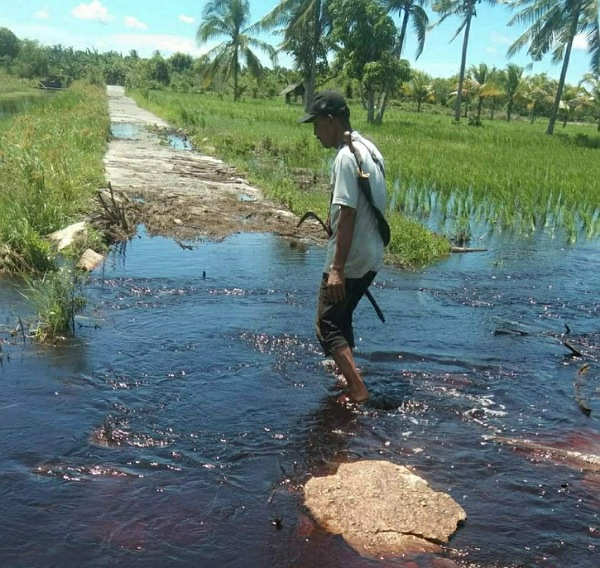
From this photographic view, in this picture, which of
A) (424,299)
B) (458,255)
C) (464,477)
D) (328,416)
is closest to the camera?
(464,477)

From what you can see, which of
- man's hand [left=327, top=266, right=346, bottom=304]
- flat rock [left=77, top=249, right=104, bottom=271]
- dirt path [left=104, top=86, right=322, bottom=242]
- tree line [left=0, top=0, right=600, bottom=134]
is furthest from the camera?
tree line [left=0, top=0, right=600, bottom=134]

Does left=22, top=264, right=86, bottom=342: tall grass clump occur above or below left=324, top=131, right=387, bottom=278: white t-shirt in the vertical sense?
below

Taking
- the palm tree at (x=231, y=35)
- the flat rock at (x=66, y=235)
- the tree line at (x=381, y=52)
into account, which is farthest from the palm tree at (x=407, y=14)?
the flat rock at (x=66, y=235)

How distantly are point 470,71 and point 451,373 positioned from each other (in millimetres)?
46016

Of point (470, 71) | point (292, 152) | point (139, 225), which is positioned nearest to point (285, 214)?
point (139, 225)

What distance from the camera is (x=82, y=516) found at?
2.69 metres

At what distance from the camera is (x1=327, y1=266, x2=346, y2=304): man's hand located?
3627 mm

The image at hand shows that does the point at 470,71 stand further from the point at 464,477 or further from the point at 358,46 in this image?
A: the point at 464,477

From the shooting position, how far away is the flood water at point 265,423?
264 centimetres

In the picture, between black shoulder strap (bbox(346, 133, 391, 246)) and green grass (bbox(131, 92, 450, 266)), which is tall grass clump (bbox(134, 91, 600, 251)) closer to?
green grass (bbox(131, 92, 450, 266))

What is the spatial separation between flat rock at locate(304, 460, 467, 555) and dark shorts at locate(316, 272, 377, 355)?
0.89 m

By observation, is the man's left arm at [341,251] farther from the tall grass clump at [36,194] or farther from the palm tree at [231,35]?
the palm tree at [231,35]

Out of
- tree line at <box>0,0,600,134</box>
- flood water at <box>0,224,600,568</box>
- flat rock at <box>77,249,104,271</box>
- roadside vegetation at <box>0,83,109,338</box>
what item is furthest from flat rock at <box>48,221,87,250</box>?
tree line at <box>0,0,600,134</box>

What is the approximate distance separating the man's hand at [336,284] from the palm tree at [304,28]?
24736 millimetres
